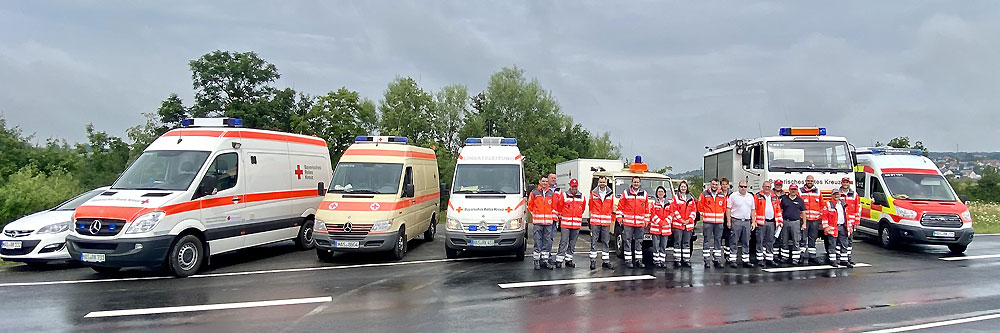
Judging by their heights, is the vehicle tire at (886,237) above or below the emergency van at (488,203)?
below

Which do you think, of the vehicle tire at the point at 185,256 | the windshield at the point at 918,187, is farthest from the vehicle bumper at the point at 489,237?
the windshield at the point at 918,187

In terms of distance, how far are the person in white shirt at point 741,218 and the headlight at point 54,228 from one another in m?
12.9

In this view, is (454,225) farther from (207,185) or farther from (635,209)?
(207,185)

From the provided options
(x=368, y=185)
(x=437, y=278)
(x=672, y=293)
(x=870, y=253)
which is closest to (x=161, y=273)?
(x=368, y=185)

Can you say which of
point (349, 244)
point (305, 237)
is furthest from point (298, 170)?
point (349, 244)

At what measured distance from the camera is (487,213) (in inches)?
439

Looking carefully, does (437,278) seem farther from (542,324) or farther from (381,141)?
(381,141)

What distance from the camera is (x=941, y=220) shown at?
1335cm

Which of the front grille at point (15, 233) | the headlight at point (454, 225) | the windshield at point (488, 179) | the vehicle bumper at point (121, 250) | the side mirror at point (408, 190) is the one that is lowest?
the vehicle bumper at point (121, 250)

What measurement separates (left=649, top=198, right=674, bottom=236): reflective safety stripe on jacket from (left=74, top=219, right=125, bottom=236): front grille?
364 inches

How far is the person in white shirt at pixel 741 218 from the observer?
36.7 feet

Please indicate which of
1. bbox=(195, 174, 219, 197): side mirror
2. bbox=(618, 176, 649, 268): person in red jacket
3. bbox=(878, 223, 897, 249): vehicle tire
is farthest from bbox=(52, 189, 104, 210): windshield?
bbox=(878, 223, 897, 249): vehicle tire

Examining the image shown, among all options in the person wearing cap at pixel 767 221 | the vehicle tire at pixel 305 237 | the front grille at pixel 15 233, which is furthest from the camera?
the vehicle tire at pixel 305 237

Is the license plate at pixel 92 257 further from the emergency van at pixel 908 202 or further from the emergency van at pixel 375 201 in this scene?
the emergency van at pixel 908 202
